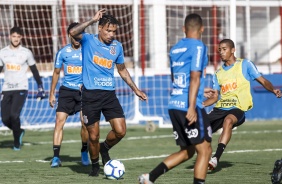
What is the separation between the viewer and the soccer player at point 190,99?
379 inches

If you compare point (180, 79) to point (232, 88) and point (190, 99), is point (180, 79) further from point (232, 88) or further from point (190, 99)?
point (232, 88)

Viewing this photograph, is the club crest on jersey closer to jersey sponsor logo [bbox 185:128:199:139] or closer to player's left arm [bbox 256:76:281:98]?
player's left arm [bbox 256:76:281:98]

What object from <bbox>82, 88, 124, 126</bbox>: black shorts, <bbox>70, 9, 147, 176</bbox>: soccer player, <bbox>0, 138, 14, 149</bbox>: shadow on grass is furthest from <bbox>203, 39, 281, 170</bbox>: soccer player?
<bbox>0, 138, 14, 149</bbox>: shadow on grass

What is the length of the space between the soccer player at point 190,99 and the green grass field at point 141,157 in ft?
5.62

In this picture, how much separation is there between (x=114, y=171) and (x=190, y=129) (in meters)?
2.19

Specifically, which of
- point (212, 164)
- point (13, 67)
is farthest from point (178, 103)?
point (13, 67)

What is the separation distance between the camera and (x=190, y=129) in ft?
31.8

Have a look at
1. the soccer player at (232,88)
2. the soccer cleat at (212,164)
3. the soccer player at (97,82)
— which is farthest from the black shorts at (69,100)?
the soccer cleat at (212,164)

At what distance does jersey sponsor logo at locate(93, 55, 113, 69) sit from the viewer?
11930 millimetres

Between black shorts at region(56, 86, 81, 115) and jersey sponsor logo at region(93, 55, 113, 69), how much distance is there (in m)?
2.29

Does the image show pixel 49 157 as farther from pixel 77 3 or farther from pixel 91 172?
pixel 77 3

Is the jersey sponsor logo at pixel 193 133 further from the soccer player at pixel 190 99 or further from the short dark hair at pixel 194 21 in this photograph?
the short dark hair at pixel 194 21

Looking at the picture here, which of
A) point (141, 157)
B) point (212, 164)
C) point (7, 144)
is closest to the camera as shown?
point (212, 164)

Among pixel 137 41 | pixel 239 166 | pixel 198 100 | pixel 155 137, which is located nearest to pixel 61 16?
pixel 137 41
